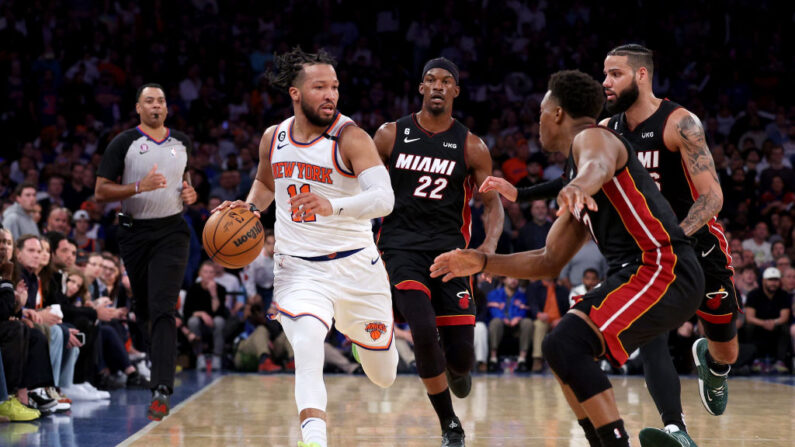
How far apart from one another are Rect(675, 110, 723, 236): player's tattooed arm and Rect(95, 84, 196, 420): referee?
3.62 meters


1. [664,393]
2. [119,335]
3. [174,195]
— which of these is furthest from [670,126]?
[119,335]

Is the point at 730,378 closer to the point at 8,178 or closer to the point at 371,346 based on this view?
the point at 371,346

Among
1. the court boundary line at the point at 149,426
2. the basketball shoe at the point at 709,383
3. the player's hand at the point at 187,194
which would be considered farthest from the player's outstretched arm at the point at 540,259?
the player's hand at the point at 187,194

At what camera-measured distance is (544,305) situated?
12617 millimetres

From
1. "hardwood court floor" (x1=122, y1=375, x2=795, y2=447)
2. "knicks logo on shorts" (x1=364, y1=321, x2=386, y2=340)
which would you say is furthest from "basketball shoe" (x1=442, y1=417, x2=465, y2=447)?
"knicks logo on shorts" (x1=364, y1=321, x2=386, y2=340)

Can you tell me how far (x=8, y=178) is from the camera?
13.7m

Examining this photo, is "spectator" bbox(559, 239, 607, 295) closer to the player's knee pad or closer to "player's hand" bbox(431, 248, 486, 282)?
the player's knee pad

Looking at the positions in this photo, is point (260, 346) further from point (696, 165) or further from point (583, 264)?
point (696, 165)

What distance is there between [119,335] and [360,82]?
839 cm

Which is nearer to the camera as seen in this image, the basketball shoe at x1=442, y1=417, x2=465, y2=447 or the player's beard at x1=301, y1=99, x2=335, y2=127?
the player's beard at x1=301, y1=99, x2=335, y2=127

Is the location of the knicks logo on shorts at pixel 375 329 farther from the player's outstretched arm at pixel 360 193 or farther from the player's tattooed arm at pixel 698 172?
the player's tattooed arm at pixel 698 172

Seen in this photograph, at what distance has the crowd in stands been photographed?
962cm

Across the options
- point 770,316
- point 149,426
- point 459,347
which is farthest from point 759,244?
point 149,426

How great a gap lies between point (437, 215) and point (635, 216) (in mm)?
2148
